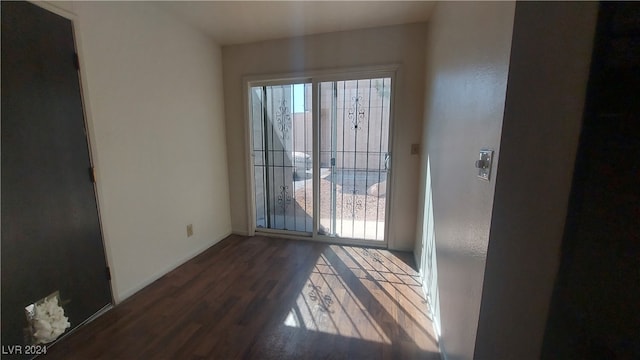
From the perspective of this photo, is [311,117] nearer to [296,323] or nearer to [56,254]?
[296,323]

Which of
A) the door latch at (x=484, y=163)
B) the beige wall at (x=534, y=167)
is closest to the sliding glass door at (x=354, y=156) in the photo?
the door latch at (x=484, y=163)

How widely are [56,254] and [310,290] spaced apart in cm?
182

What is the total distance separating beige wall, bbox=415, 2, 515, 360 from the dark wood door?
2396 millimetres

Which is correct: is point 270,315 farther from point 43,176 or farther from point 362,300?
point 43,176

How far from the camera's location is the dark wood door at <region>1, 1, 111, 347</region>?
1357mm

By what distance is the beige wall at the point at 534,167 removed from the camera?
70cm

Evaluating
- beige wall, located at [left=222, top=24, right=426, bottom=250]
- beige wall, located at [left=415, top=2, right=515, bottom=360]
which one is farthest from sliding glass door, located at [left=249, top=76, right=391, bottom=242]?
beige wall, located at [left=415, top=2, right=515, bottom=360]

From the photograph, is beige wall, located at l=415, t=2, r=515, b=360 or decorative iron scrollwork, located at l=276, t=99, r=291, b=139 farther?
decorative iron scrollwork, located at l=276, t=99, r=291, b=139

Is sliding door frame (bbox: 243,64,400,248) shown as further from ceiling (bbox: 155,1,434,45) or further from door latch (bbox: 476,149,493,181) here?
door latch (bbox: 476,149,493,181)

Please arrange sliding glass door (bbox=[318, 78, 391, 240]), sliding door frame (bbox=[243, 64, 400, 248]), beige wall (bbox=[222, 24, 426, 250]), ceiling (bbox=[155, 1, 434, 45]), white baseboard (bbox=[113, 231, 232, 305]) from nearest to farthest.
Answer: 1. white baseboard (bbox=[113, 231, 232, 305])
2. ceiling (bbox=[155, 1, 434, 45])
3. beige wall (bbox=[222, 24, 426, 250])
4. sliding door frame (bbox=[243, 64, 400, 248])
5. sliding glass door (bbox=[318, 78, 391, 240])

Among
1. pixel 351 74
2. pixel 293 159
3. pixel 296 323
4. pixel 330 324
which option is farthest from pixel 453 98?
pixel 293 159

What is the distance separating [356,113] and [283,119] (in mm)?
949

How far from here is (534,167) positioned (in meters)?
0.78

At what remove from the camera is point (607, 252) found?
729 mm
